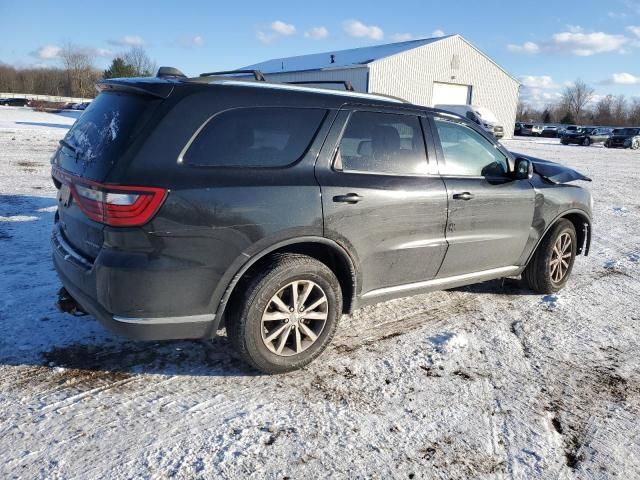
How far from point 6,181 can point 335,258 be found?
8066 millimetres

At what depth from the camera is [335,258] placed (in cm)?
343

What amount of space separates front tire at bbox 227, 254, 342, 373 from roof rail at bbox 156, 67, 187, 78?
4.51 ft

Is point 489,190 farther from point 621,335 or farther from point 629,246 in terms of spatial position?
point 629,246

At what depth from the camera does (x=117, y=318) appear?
2.79m

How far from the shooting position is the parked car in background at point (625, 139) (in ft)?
117

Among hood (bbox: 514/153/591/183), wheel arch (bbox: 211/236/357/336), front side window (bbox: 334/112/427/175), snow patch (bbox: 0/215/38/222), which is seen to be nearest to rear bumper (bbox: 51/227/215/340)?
wheel arch (bbox: 211/236/357/336)

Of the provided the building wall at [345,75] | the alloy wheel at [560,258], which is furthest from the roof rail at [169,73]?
the building wall at [345,75]

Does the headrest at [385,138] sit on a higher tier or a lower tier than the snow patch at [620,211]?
higher

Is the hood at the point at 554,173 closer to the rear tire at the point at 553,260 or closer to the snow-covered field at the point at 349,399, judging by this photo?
the rear tire at the point at 553,260

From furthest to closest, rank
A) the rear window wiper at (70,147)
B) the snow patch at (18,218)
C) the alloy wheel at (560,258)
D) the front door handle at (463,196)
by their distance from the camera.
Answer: the snow patch at (18,218)
the alloy wheel at (560,258)
the front door handle at (463,196)
the rear window wiper at (70,147)

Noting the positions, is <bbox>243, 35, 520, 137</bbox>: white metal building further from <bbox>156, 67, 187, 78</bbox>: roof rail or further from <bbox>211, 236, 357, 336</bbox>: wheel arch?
<bbox>211, 236, 357, 336</bbox>: wheel arch

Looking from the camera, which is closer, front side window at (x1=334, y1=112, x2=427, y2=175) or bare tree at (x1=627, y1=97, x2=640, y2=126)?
front side window at (x1=334, y1=112, x2=427, y2=175)

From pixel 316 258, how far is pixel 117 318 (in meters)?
1.30

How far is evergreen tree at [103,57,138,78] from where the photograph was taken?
4994 centimetres
